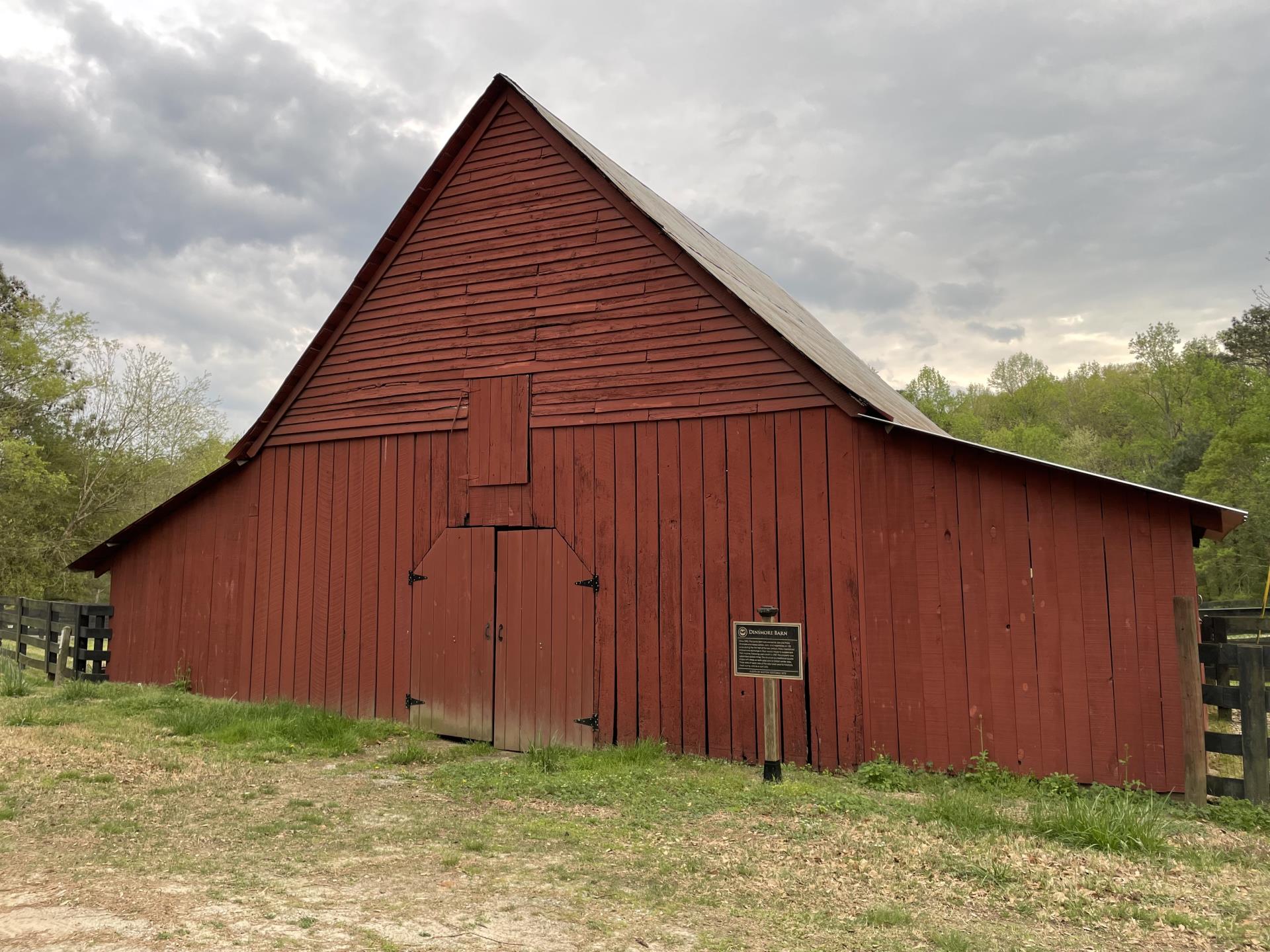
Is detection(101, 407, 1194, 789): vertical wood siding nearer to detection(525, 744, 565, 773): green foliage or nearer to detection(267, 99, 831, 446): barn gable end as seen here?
detection(267, 99, 831, 446): barn gable end

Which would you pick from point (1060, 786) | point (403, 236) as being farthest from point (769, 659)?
point (403, 236)

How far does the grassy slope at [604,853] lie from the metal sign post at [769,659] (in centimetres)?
33

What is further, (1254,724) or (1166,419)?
(1166,419)

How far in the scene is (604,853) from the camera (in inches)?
212

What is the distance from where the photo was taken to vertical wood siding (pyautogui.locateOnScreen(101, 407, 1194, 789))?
735 cm

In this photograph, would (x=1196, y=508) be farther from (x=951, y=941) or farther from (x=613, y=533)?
(x=613, y=533)

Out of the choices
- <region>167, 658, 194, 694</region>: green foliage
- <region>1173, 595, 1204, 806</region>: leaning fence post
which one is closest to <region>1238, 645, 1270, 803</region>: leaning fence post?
<region>1173, 595, 1204, 806</region>: leaning fence post

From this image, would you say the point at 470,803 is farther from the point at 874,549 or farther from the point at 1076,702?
the point at 1076,702

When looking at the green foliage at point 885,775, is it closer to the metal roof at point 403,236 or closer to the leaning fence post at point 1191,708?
the leaning fence post at point 1191,708

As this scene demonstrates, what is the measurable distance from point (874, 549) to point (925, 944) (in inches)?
176

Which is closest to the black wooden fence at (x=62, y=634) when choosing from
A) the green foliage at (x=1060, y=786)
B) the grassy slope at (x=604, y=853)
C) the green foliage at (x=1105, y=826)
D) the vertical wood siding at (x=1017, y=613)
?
the grassy slope at (x=604, y=853)

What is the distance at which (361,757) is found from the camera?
27.9 ft

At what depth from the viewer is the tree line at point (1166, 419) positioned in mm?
32250

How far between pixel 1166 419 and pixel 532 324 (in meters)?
44.5
